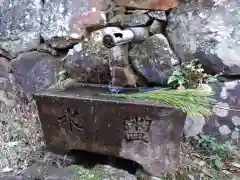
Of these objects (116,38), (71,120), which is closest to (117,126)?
(71,120)

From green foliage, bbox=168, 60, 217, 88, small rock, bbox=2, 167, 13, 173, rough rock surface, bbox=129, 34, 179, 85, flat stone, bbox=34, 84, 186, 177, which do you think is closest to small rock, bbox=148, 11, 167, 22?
rough rock surface, bbox=129, 34, 179, 85

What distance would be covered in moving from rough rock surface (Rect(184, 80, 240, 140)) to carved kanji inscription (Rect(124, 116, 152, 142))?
2.26 feet

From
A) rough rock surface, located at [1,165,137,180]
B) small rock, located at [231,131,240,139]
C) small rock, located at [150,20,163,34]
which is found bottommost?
rough rock surface, located at [1,165,137,180]

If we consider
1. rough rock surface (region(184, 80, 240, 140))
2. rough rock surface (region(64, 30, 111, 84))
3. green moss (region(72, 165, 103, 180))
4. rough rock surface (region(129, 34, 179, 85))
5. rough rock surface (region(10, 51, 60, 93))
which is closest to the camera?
green moss (region(72, 165, 103, 180))

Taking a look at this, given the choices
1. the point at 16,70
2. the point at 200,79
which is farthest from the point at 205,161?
the point at 16,70

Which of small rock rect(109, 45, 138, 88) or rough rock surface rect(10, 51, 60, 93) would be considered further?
rough rock surface rect(10, 51, 60, 93)

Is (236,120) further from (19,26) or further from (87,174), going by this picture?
(19,26)

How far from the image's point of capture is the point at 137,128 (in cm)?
219

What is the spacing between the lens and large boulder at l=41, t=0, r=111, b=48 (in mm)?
3082

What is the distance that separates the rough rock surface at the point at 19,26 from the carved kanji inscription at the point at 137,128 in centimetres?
160

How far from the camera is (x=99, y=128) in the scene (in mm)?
2293

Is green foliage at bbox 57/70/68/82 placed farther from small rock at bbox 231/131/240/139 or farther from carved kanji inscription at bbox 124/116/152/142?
Result: small rock at bbox 231/131/240/139

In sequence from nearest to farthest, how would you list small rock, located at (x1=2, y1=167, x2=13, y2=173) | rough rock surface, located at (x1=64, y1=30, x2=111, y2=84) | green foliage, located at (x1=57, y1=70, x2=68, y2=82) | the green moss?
the green moss → small rock, located at (x1=2, y1=167, x2=13, y2=173) → rough rock surface, located at (x1=64, y1=30, x2=111, y2=84) → green foliage, located at (x1=57, y1=70, x2=68, y2=82)

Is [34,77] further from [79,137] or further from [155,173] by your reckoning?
[155,173]
